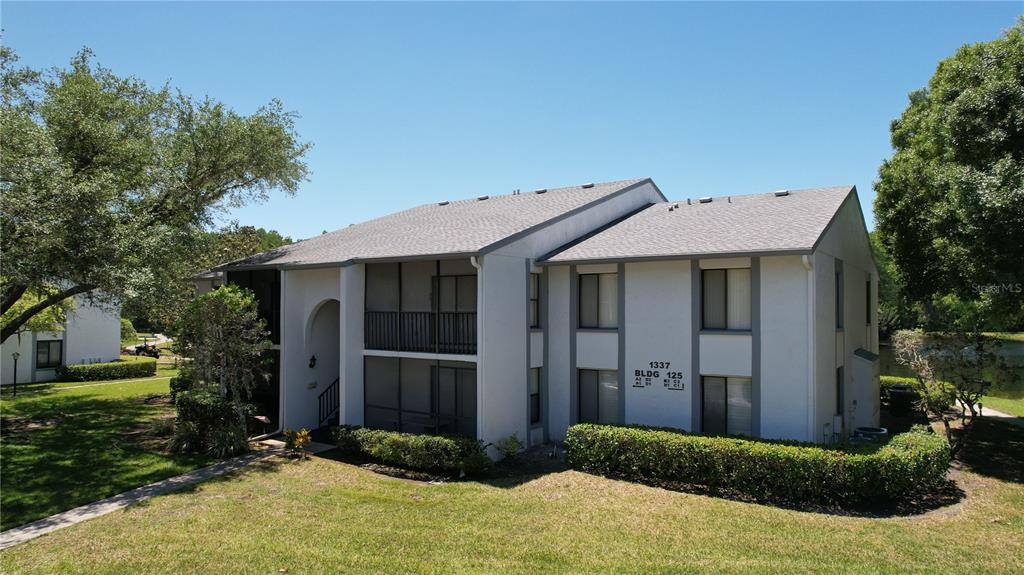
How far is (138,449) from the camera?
1440 cm

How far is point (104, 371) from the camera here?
95.9ft

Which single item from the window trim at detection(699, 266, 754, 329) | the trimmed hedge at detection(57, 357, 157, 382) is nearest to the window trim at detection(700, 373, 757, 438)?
the window trim at detection(699, 266, 754, 329)

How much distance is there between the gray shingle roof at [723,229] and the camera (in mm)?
12578

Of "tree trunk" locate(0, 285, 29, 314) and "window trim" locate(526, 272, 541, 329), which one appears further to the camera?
"tree trunk" locate(0, 285, 29, 314)

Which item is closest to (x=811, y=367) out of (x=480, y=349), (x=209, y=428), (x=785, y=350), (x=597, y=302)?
(x=785, y=350)

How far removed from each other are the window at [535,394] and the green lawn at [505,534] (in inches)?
134

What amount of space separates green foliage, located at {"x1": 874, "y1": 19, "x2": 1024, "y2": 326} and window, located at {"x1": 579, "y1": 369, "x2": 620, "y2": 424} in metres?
9.33

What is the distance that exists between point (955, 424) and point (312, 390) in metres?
20.6

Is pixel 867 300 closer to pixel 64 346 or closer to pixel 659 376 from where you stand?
pixel 659 376

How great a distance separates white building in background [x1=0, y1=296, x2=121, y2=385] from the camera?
2691cm

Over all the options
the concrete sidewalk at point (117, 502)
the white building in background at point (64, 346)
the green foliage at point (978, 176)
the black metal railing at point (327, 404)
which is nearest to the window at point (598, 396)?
the black metal railing at point (327, 404)

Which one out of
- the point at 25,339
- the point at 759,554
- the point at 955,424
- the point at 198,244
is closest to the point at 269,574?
the point at 759,554

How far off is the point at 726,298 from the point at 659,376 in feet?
8.04

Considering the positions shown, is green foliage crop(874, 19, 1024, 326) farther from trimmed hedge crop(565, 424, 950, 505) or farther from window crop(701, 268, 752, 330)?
window crop(701, 268, 752, 330)
